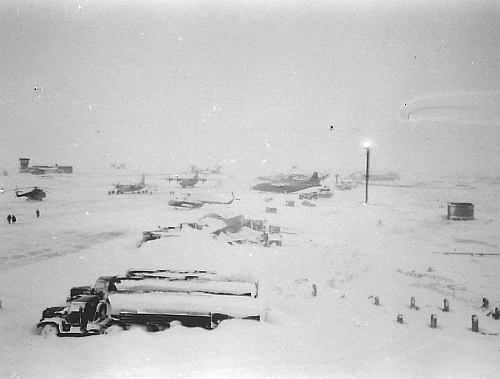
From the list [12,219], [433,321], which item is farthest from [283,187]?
[12,219]

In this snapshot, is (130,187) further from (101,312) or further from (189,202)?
(101,312)

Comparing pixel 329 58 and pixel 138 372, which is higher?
pixel 329 58

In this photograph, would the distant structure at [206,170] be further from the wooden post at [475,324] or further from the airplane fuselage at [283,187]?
the wooden post at [475,324]

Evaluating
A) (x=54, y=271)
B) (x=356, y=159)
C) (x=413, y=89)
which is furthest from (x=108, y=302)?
(x=413, y=89)

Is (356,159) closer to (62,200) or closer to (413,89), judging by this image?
(413,89)

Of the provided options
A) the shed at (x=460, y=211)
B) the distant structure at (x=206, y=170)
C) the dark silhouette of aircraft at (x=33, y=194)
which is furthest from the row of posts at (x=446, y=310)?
the dark silhouette of aircraft at (x=33, y=194)

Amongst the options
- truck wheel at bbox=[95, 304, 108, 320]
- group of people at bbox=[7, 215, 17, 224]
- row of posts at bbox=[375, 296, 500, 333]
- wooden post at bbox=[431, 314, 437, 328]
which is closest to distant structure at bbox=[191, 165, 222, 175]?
truck wheel at bbox=[95, 304, 108, 320]

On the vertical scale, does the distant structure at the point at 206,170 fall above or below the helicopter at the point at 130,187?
above
